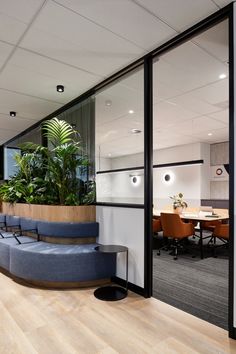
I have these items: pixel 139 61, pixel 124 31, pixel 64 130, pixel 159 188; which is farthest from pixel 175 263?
pixel 159 188

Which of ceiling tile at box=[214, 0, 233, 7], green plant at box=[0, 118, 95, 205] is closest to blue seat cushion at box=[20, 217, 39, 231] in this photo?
green plant at box=[0, 118, 95, 205]

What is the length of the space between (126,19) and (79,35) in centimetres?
54

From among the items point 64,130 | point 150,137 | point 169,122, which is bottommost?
point 150,137

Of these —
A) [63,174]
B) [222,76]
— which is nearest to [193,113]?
[222,76]

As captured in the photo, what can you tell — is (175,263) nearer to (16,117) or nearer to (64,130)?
(64,130)

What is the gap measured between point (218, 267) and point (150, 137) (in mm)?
2676

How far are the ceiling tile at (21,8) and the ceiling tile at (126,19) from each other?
0.23m

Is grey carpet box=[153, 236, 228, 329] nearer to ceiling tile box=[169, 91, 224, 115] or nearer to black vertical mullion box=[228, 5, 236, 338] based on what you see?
black vertical mullion box=[228, 5, 236, 338]

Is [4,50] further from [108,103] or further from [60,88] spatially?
[108,103]

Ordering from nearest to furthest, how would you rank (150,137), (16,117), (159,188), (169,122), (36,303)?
(36,303) < (150,137) < (16,117) < (169,122) < (159,188)

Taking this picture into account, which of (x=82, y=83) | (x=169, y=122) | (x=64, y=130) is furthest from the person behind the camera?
(x=169, y=122)

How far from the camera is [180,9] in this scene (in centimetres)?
224

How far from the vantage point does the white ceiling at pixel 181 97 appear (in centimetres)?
292

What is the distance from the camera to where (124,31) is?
254 cm
